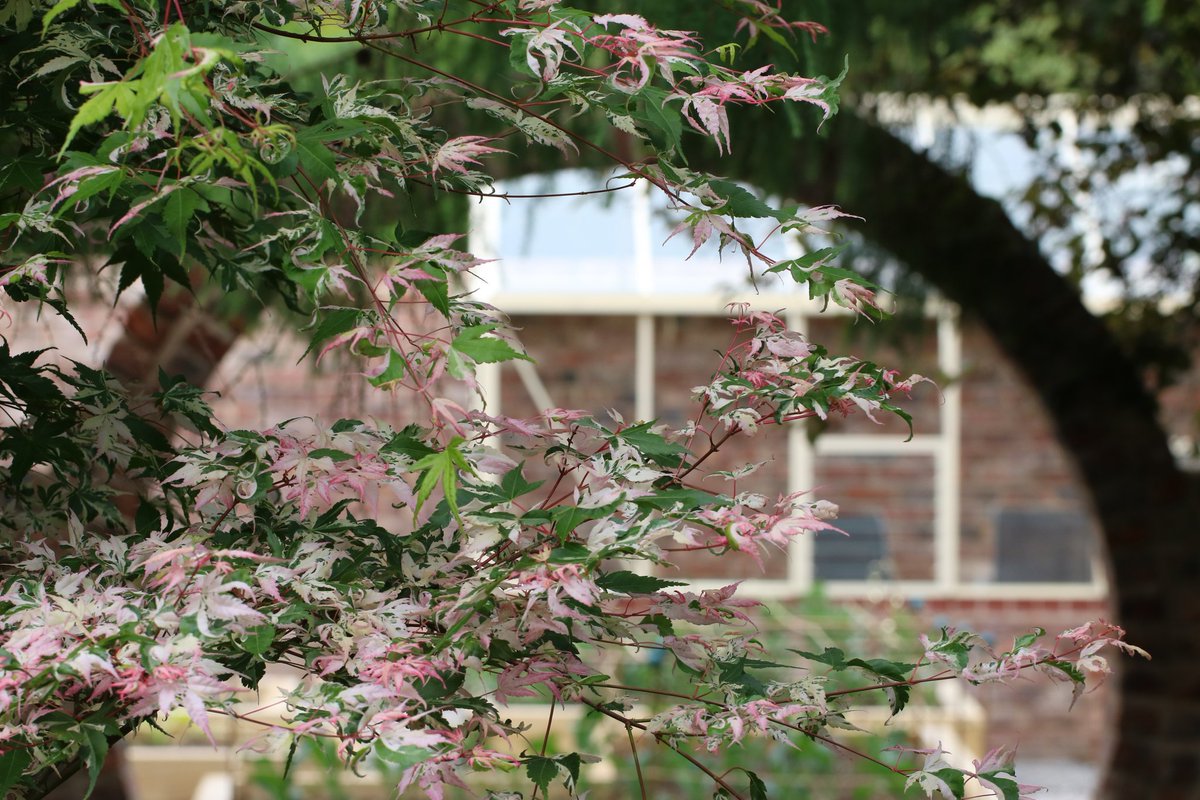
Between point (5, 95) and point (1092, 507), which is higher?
point (5, 95)

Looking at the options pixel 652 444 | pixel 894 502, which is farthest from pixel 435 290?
pixel 894 502

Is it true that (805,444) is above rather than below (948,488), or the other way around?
above

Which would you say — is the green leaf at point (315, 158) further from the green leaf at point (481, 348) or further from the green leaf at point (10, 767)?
the green leaf at point (10, 767)

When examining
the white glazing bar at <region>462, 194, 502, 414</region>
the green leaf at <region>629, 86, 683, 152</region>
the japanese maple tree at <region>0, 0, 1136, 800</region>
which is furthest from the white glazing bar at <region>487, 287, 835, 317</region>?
the green leaf at <region>629, 86, 683, 152</region>

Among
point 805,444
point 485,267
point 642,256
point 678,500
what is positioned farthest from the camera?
point 642,256

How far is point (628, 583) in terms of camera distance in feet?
2.55

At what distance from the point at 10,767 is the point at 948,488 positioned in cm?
522

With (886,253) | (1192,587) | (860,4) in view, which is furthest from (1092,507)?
(860,4)

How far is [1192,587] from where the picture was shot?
2.72 meters

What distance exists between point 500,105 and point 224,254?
1.27ft

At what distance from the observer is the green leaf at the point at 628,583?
0.77 meters

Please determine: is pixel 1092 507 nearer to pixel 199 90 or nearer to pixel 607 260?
pixel 199 90

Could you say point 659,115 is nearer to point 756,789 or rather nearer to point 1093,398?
point 756,789

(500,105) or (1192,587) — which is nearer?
(500,105)
